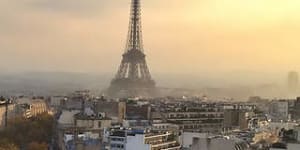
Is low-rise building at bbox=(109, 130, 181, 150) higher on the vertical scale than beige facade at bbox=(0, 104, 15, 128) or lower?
lower

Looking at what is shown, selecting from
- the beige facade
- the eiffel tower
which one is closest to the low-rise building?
the beige facade

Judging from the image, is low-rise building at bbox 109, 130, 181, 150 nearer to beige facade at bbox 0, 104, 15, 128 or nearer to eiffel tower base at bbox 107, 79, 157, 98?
beige facade at bbox 0, 104, 15, 128

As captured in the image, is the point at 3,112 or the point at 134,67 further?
the point at 134,67

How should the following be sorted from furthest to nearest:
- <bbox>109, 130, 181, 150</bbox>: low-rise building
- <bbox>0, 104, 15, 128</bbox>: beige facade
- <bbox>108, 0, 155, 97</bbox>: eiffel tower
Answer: <bbox>108, 0, 155, 97</bbox>: eiffel tower < <bbox>0, 104, 15, 128</bbox>: beige facade < <bbox>109, 130, 181, 150</bbox>: low-rise building

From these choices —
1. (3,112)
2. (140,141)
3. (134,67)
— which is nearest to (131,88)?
(134,67)

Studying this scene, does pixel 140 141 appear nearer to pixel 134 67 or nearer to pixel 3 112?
pixel 3 112

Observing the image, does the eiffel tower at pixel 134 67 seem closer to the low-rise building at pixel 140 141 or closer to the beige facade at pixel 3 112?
the beige facade at pixel 3 112

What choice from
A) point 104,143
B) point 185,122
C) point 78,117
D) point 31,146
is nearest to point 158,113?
point 185,122

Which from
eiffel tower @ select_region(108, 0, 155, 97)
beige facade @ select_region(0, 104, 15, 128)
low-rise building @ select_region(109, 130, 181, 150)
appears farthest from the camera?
eiffel tower @ select_region(108, 0, 155, 97)
